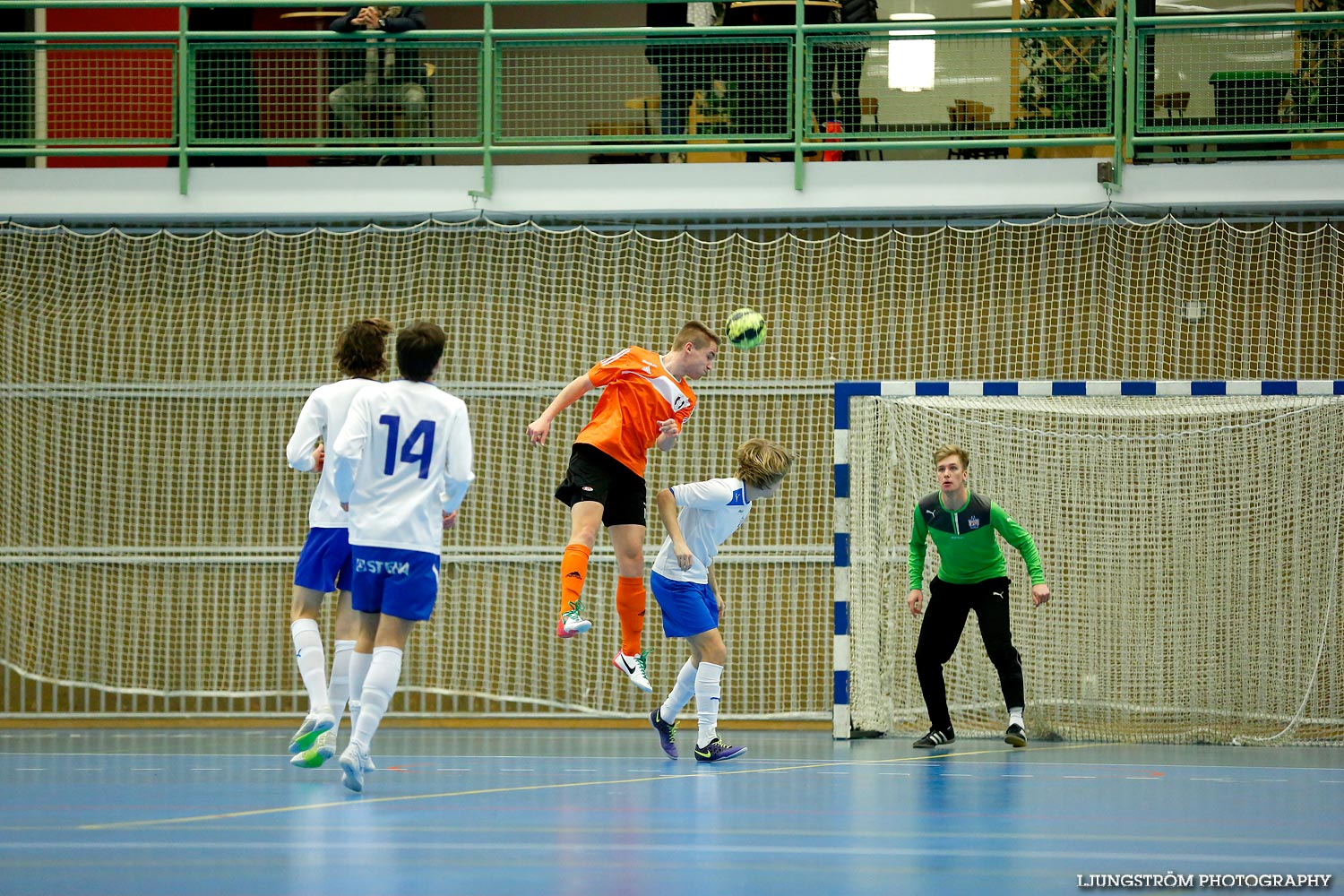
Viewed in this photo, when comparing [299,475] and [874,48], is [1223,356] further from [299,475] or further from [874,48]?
[299,475]

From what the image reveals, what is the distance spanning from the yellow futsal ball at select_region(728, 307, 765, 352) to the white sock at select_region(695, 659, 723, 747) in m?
1.77

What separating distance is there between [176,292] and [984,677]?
24.0 ft

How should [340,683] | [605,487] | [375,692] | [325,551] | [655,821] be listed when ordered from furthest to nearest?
[605,487], [325,551], [340,683], [375,692], [655,821]

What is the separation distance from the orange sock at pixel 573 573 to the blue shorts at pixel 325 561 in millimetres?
1055

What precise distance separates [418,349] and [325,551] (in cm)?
147

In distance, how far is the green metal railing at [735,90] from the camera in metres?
11.4

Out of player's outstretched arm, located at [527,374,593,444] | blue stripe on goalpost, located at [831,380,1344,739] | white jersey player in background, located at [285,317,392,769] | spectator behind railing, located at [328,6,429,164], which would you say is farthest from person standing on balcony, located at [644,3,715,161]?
white jersey player in background, located at [285,317,392,769]

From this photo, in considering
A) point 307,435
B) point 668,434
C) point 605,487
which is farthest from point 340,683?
point 668,434

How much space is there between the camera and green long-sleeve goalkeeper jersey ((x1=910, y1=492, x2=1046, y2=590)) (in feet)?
28.4

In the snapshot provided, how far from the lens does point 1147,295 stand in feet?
38.3

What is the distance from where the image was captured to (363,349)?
21.0 ft

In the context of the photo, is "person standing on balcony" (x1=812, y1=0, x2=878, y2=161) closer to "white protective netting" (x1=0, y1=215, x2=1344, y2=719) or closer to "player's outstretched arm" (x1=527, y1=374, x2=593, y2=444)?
"white protective netting" (x1=0, y1=215, x2=1344, y2=719)

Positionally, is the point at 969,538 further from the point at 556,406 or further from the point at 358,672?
the point at 358,672

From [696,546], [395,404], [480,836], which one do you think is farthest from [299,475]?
[480,836]
